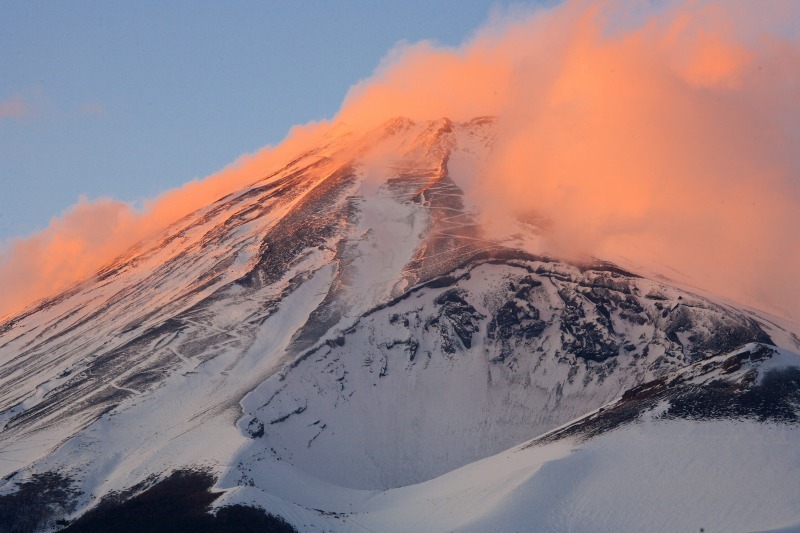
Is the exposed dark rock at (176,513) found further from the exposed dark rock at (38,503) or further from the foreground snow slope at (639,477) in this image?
the exposed dark rock at (38,503)

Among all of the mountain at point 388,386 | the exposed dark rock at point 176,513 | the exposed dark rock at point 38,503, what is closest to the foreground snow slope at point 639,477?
the mountain at point 388,386

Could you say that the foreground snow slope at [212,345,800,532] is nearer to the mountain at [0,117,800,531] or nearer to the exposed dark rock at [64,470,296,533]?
the mountain at [0,117,800,531]

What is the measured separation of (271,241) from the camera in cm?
15175

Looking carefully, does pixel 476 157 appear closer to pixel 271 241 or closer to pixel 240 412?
pixel 271 241

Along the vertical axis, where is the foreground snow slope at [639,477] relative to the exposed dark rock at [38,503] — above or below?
below

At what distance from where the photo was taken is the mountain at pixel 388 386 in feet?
244

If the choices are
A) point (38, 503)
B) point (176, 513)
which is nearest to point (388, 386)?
point (38, 503)

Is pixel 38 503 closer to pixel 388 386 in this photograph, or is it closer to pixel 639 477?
pixel 388 386

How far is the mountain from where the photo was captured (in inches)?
2931

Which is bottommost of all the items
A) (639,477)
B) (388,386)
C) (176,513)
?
(639,477)

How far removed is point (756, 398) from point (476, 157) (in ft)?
387

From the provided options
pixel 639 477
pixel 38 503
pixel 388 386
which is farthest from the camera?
pixel 388 386

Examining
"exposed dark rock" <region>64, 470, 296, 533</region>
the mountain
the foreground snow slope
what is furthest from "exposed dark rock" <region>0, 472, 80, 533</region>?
the foreground snow slope

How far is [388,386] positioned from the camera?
118m
